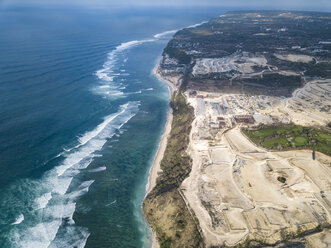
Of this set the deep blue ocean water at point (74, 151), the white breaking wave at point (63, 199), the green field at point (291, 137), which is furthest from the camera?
Result: the green field at point (291, 137)

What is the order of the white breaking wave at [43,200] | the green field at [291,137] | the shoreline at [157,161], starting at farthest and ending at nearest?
the green field at [291,137] → the white breaking wave at [43,200] → the shoreline at [157,161]

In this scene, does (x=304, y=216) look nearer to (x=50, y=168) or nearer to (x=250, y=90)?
(x=50, y=168)

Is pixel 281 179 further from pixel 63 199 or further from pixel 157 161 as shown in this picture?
pixel 63 199

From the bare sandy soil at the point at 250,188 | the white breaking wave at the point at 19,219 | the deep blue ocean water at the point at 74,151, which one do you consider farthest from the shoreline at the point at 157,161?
the white breaking wave at the point at 19,219

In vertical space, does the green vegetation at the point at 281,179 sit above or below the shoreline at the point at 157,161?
above

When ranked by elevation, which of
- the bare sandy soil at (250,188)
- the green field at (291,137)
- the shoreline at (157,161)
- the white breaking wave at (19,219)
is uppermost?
the green field at (291,137)

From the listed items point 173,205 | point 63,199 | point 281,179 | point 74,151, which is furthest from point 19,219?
point 281,179

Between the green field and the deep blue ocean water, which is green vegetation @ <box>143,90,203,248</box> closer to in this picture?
the deep blue ocean water

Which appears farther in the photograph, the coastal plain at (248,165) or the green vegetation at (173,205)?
the green vegetation at (173,205)

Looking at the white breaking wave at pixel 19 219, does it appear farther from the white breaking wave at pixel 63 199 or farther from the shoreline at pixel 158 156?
the shoreline at pixel 158 156
